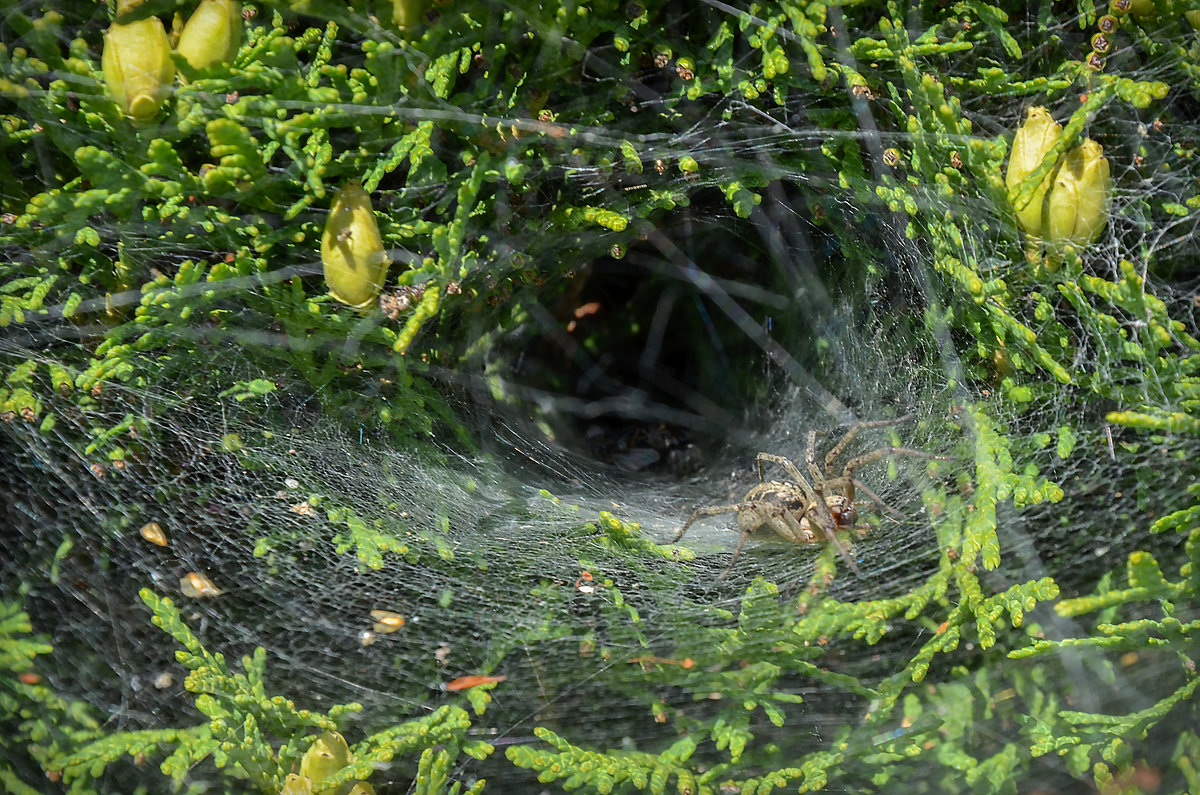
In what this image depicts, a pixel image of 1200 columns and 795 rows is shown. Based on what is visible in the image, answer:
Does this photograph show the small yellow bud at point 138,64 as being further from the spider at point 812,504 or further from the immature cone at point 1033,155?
the immature cone at point 1033,155

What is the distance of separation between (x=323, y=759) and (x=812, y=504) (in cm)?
106

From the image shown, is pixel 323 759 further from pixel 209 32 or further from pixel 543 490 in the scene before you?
pixel 209 32

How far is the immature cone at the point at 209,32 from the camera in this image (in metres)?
1.12

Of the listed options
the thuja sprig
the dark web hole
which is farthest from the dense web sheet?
the dark web hole

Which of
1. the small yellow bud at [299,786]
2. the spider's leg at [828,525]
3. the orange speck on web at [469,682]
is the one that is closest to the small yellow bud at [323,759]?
the small yellow bud at [299,786]

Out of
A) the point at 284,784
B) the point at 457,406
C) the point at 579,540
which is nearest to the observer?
the point at 284,784

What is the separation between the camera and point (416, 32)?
1183 millimetres

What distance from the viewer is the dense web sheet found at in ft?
4.03

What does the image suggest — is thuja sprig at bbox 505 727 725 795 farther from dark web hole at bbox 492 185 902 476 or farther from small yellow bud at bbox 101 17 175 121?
small yellow bud at bbox 101 17 175 121

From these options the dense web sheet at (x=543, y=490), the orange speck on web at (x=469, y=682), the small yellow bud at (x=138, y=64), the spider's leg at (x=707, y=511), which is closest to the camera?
the small yellow bud at (x=138, y=64)

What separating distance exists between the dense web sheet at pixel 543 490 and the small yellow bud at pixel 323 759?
4 cm

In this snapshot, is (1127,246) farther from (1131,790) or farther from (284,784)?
(284,784)

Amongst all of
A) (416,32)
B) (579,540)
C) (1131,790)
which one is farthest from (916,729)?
(416,32)

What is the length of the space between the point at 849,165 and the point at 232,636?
5.01ft
